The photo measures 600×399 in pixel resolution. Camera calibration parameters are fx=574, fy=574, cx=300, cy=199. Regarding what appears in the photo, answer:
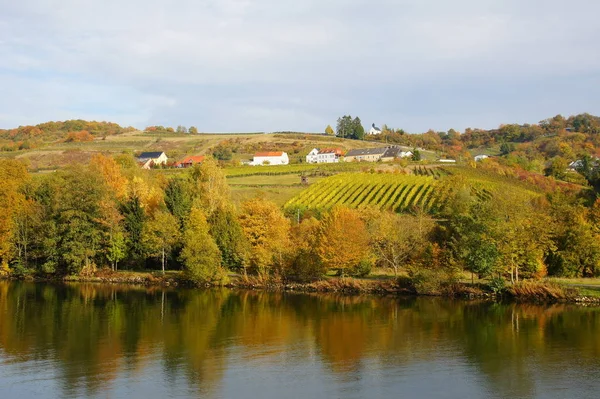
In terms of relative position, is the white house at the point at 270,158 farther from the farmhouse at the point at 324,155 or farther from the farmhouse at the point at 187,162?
the farmhouse at the point at 187,162

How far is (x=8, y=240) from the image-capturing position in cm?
5525

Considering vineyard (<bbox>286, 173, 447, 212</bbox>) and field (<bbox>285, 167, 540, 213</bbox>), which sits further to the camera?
vineyard (<bbox>286, 173, 447, 212</bbox>)

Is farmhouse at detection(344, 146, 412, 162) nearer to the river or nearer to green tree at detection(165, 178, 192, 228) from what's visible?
green tree at detection(165, 178, 192, 228)

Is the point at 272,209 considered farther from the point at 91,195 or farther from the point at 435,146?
the point at 435,146

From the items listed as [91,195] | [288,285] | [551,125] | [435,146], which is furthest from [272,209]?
[551,125]

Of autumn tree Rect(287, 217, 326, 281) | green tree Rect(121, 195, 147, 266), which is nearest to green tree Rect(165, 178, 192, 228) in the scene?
green tree Rect(121, 195, 147, 266)

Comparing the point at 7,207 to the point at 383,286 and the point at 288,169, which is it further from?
the point at 288,169

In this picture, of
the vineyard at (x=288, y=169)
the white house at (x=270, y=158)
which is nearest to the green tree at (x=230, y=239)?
the vineyard at (x=288, y=169)

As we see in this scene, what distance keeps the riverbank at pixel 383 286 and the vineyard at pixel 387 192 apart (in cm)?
2281

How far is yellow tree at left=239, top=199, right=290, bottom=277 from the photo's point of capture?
49719 mm

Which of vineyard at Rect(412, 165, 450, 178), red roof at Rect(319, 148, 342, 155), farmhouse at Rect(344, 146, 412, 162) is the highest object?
red roof at Rect(319, 148, 342, 155)

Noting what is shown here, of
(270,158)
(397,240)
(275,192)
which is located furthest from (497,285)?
(270,158)

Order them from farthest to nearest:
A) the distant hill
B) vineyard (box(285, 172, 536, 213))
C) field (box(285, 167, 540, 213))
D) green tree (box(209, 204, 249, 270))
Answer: the distant hill → field (box(285, 167, 540, 213)) → vineyard (box(285, 172, 536, 213)) → green tree (box(209, 204, 249, 270))

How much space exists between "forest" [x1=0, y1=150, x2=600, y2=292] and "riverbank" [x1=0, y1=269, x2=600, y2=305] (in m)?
0.65
